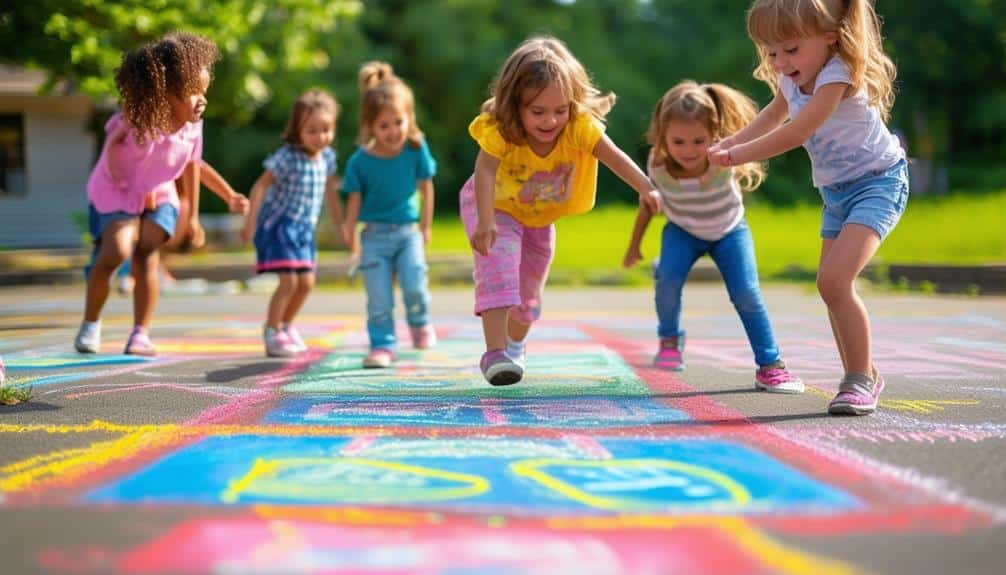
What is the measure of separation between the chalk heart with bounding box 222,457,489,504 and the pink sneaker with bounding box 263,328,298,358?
2.78 metres

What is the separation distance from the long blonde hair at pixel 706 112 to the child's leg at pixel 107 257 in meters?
2.56

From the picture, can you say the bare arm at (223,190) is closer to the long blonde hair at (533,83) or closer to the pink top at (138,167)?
the pink top at (138,167)

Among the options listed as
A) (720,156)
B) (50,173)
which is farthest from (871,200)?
(50,173)

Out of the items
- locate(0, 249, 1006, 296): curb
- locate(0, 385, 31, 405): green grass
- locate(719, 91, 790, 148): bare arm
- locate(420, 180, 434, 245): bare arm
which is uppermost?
locate(719, 91, 790, 148): bare arm

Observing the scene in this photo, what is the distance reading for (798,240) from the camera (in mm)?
15188

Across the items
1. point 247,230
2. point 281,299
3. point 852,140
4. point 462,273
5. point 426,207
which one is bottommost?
point 462,273

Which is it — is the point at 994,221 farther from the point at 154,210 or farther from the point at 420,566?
the point at 420,566

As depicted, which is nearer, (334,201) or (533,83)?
(533,83)

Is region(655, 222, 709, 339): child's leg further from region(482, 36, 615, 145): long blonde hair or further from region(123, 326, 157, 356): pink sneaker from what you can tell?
region(123, 326, 157, 356): pink sneaker

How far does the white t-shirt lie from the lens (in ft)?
12.6

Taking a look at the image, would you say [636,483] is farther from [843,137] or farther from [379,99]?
[379,99]

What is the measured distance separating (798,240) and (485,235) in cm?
1174

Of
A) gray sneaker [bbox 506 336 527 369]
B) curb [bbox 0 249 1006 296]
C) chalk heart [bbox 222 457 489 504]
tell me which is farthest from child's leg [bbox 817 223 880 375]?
curb [bbox 0 249 1006 296]

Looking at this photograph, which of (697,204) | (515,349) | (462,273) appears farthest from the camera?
(462,273)
